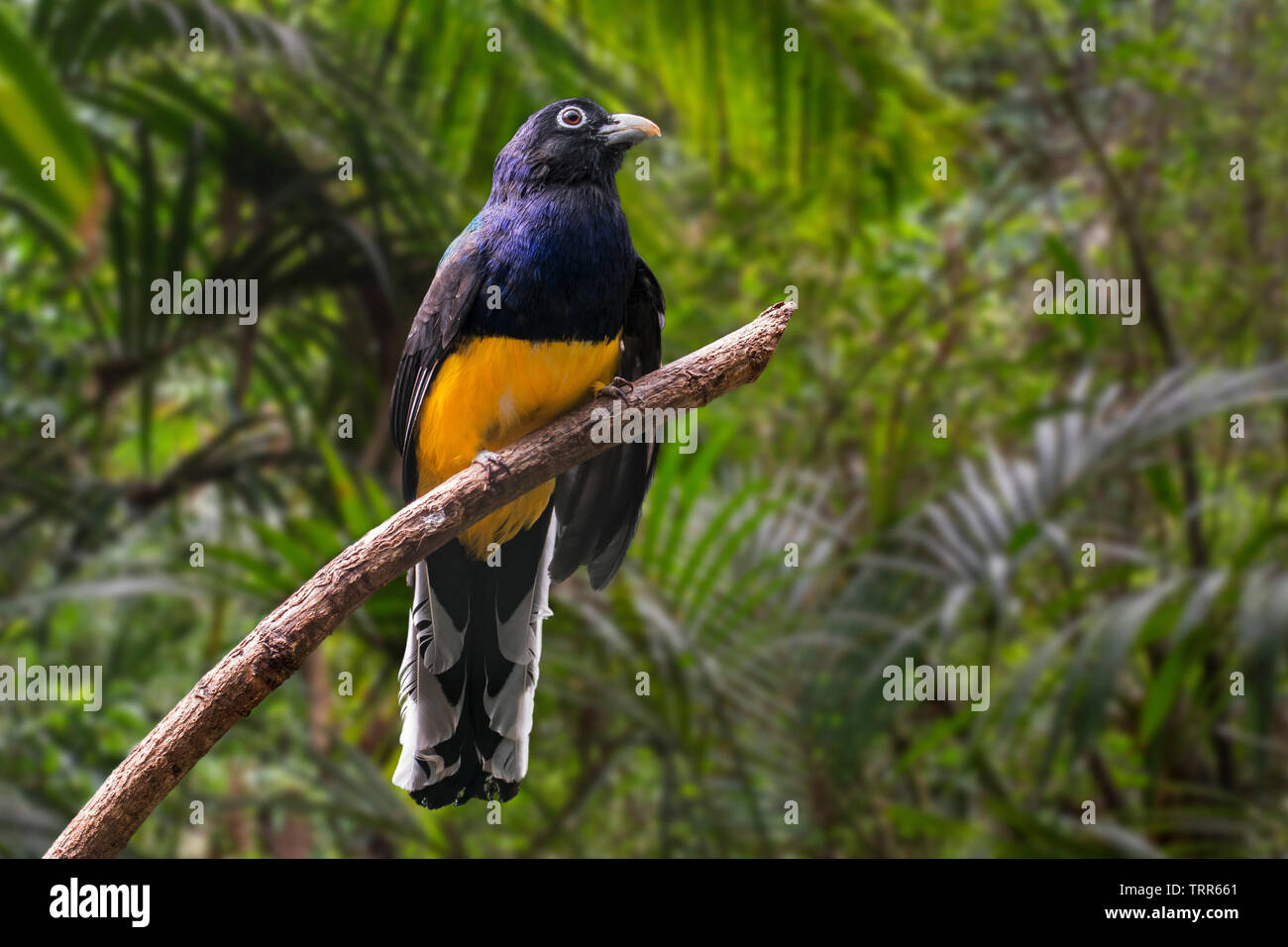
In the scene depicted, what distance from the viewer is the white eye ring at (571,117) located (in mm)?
1564

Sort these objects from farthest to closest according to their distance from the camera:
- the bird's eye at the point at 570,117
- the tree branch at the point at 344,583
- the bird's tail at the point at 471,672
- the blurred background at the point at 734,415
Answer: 1. the blurred background at the point at 734,415
2. the bird's eye at the point at 570,117
3. the bird's tail at the point at 471,672
4. the tree branch at the point at 344,583

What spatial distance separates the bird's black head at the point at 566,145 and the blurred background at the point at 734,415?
1.82 ft

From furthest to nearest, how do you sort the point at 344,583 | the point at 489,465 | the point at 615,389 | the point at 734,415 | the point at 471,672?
1. the point at 734,415
2. the point at 615,389
3. the point at 471,672
4. the point at 489,465
5. the point at 344,583

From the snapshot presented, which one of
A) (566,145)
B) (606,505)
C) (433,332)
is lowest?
(606,505)

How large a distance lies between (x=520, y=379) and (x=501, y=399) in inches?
2.4

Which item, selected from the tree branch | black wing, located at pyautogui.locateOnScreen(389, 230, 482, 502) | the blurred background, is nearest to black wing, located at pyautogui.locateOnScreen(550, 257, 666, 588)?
the tree branch

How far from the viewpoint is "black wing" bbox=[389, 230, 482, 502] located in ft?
5.31

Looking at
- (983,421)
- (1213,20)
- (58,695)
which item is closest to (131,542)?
(58,695)

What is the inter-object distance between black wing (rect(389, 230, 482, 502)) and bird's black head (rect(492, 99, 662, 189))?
13cm

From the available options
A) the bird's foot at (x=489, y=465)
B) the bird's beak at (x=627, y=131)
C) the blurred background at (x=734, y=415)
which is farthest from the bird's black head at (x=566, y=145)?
the blurred background at (x=734, y=415)

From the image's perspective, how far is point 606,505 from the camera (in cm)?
162

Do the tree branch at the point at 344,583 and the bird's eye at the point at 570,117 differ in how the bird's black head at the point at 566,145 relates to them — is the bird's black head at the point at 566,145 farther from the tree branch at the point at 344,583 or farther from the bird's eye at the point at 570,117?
the tree branch at the point at 344,583

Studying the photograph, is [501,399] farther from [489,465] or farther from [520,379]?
[489,465]

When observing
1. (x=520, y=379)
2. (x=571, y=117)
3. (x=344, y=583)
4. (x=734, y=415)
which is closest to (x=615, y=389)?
(x=520, y=379)
